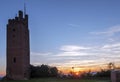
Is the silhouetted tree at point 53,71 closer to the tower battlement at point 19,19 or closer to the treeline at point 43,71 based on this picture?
the treeline at point 43,71

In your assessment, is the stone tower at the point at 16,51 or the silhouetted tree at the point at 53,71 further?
the silhouetted tree at the point at 53,71

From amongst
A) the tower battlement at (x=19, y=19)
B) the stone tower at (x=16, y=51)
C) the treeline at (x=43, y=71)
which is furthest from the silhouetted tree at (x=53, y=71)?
the tower battlement at (x=19, y=19)

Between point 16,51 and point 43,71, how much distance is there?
588cm

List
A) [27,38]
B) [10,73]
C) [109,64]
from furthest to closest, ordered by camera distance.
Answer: [27,38], [10,73], [109,64]

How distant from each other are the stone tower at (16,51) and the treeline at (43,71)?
203cm

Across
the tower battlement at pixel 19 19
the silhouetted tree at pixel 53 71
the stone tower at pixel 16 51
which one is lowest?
the silhouetted tree at pixel 53 71

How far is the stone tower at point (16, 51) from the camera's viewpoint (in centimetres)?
4519

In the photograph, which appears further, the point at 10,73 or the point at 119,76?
the point at 10,73

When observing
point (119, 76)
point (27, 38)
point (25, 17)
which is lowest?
point (119, 76)

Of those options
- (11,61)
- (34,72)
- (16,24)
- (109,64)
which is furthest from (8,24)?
(109,64)

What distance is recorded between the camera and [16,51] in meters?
45.7

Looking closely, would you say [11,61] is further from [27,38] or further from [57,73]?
[57,73]

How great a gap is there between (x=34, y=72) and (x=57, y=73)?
4164 mm

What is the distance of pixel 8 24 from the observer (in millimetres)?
46500
